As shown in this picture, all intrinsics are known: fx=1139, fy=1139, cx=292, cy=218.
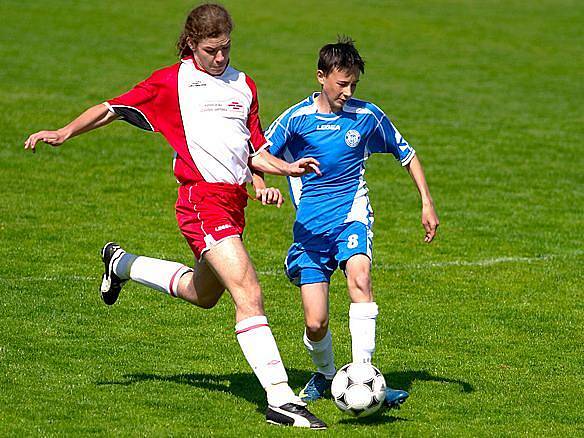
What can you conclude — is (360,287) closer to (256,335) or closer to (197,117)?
(256,335)

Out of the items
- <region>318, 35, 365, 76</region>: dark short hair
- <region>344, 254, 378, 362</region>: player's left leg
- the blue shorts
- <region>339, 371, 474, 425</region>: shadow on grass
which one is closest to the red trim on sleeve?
<region>318, 35, 365, 76</region>: dark short hair

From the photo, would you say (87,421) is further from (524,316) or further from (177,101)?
(524,316)

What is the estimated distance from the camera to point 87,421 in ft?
23.1

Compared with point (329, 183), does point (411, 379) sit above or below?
below

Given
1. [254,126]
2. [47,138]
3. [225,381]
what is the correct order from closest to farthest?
[47,138], [254,126], [225,381]

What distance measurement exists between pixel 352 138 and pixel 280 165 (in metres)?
0.83

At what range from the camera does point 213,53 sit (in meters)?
7.41

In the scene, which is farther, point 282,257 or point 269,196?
point 282,257

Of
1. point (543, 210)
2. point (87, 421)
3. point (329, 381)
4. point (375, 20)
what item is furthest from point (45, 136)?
point (375, 20)

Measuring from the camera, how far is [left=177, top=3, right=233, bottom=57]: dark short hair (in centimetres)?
725

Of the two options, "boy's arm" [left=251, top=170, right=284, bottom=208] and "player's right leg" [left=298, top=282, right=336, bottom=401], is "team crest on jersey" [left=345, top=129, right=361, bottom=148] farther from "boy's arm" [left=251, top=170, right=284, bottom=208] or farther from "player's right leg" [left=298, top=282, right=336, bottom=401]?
"player's right leg" [left=298, top=282, right=336, bottom=401]

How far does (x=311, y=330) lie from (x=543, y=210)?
28.1ft

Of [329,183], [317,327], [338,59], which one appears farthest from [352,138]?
[317,327]

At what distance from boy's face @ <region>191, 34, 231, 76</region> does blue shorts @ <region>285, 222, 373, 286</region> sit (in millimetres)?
1380
